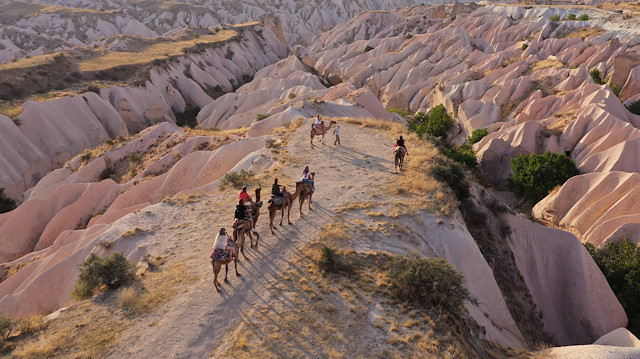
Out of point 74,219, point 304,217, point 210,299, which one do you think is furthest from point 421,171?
point 74,219

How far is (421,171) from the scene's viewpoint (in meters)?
18.8

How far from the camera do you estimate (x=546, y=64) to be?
5488 centimetres

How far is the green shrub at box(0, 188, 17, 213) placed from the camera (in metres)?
31.8

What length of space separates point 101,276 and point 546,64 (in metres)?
61.0

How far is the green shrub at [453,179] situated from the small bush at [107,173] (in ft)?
80.1

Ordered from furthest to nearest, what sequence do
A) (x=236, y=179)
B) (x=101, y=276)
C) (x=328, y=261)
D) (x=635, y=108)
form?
(x=635, y=108), (x=236, y=179), (x=328, y=261), (x=101, y=276)

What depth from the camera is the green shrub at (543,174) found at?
31.4 meters

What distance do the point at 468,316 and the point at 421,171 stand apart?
8570 mm

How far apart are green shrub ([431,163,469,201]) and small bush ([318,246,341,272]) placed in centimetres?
849

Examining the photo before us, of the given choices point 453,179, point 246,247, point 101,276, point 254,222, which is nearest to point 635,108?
point 453,179

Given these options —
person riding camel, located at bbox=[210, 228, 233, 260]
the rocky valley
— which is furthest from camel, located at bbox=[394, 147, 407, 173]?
person riding camel, located at bbox=[210, 228, 233, 260]

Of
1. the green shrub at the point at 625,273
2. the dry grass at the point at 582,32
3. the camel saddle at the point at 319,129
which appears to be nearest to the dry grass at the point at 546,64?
the dry grass at the point at 582,32

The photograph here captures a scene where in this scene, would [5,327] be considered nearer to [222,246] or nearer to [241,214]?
[222,246]

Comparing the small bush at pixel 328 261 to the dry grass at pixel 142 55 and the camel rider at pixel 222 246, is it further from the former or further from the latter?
the dry grass at pixel 142 55
